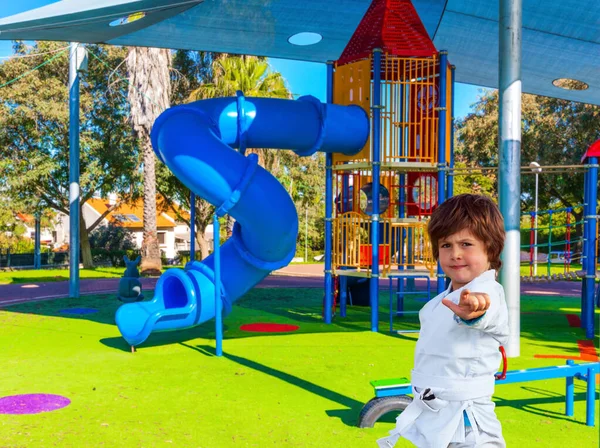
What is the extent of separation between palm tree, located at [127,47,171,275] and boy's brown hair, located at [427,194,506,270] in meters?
22.9

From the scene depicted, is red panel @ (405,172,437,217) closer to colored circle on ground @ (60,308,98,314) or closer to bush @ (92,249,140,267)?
colored circle on ground @ (60,308,98,314)

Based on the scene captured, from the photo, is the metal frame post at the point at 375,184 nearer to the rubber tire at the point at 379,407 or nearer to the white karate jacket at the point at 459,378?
the rubber tire at the point at 379,407

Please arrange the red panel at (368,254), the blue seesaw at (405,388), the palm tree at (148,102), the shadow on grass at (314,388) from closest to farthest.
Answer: the blue seesaw at (405,388) < the shadow on grass at (314,388) < the red panel at (368,254) < the palm tree at (148,102)

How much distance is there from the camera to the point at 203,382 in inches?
266

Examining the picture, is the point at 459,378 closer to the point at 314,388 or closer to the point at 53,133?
the point at 314,388

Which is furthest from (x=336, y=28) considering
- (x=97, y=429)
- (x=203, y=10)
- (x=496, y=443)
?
(x=496, y=443)

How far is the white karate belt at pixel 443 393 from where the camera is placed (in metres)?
2.34

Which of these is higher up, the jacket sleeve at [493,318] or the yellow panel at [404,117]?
the yellow panel at [404,117]

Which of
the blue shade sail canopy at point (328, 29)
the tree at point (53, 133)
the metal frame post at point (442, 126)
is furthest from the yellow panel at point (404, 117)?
the tree at point (53, 133)

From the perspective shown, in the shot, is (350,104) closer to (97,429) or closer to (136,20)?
(136,20)

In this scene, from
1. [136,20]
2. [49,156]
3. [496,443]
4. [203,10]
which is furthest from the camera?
[49,156]

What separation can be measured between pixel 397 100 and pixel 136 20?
16.7 ft

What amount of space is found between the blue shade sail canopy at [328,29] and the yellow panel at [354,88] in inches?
82.2

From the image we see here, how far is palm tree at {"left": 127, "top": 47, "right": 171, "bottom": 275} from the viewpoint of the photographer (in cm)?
2470
